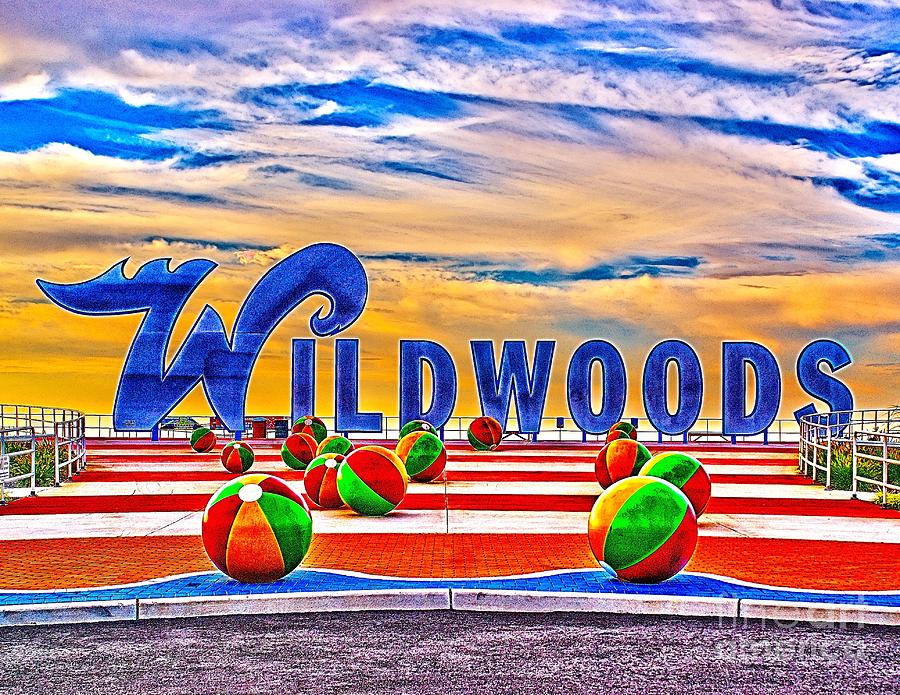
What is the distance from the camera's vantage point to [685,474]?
15.1m

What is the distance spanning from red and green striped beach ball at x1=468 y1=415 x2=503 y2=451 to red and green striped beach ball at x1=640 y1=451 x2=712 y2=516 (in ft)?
65.5

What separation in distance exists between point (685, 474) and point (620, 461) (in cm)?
430

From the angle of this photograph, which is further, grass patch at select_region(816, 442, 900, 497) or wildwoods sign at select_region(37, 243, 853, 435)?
wildwoods sign at select_region(37, 243, 853, 435)

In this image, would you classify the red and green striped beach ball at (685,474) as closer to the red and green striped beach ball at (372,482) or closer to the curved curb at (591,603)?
the red and green striped beach ball at (372,482)

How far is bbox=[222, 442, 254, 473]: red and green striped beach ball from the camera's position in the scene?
80.5 feet

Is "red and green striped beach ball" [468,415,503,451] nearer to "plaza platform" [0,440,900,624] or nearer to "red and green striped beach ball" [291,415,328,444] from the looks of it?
"red and green striped beach ball" [291,415,328,444]

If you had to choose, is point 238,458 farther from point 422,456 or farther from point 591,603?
point 591,603

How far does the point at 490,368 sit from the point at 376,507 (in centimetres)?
2284

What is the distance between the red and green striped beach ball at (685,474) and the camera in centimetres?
1486

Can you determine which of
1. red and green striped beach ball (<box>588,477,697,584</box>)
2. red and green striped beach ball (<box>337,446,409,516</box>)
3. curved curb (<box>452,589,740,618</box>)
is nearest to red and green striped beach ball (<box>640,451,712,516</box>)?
red and green striped beach ball (<box>337,446,409,516</box>)

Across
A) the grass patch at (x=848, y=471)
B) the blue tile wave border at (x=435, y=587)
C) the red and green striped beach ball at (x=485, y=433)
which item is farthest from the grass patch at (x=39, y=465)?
the grass patch at (x=848, y=471)

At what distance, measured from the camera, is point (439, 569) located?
11305 millimetres

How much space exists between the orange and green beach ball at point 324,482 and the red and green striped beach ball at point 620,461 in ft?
16.5

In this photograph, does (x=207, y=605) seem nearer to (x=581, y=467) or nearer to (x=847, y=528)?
(x=847, y=528)
